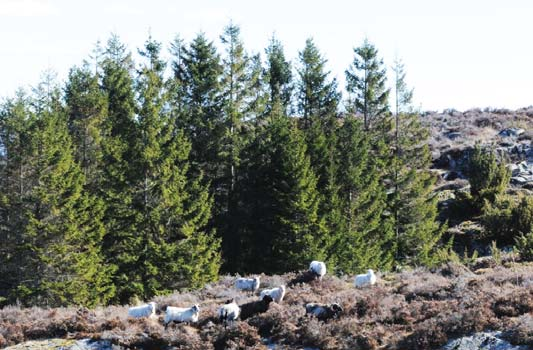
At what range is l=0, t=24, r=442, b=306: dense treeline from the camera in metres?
33.8

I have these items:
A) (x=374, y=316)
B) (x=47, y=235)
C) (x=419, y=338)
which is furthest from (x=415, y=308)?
(x=47, y=235)

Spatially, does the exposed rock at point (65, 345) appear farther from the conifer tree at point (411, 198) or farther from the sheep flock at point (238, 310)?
the conifer tree at point (411, 198)

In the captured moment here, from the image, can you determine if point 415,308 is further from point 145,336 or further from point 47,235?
point 47,235

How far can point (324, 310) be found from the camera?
15.7 meters

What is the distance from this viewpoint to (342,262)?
117 feet

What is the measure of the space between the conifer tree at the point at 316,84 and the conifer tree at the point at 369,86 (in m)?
1.76

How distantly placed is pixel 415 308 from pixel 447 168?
44409 mm

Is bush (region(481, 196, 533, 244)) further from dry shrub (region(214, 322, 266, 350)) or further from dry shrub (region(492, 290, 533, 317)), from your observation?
dry shrub (region(214, 322, 266, 350))

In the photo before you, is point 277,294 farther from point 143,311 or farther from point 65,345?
point 65,345

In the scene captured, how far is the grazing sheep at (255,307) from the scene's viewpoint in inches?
651

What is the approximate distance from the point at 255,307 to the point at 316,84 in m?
34.6

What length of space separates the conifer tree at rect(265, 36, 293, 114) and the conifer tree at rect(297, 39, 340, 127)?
12.1 ft

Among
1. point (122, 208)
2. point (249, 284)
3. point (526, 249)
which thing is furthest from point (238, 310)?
point (122, 208)

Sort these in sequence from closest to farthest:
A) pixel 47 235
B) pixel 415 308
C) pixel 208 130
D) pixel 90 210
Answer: pixel 415 308 < pixel 47 235 < pixel 90 210 < pixel 208 130
